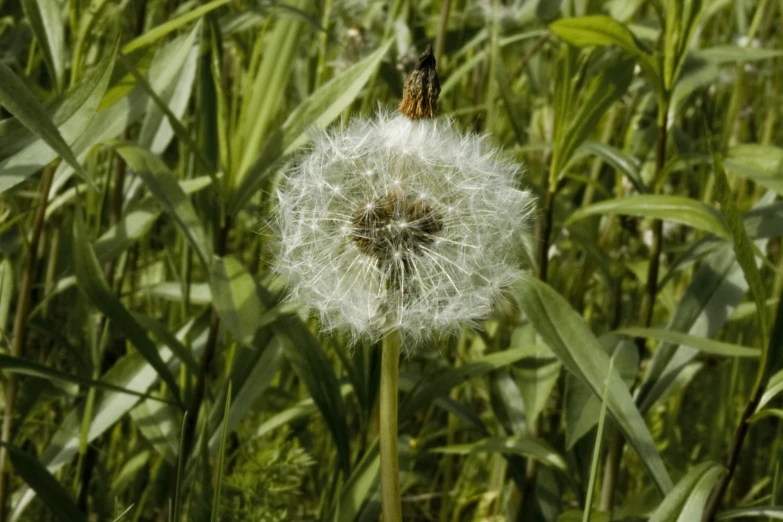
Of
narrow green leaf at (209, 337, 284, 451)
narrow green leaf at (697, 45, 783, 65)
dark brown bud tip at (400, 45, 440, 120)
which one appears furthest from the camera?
narrow green leaf at (697, 45, 783, 65)

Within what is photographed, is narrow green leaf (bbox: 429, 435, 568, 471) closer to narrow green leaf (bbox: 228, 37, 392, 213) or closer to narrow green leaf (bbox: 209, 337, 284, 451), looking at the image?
narrow green leaf (bbox: 209, 337, 284, 451)

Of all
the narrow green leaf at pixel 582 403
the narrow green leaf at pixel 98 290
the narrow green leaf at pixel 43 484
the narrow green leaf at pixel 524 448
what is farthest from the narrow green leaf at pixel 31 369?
the narrow green leaf at pixel 582 403

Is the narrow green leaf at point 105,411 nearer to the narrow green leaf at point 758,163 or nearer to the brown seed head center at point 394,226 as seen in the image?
the brown seed head center at point 394,226

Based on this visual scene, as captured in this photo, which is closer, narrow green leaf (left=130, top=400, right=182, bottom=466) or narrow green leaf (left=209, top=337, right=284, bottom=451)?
narrow green leaf (left=209, top=337, right=284, bottom=451)

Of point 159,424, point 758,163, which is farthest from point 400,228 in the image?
point 758,163

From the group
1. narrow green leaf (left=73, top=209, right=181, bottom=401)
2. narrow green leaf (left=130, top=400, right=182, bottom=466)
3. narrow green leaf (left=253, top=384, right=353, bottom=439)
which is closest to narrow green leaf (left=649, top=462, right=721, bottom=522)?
narrow green leaf (left=253, top=384, right=353, bottom=439)

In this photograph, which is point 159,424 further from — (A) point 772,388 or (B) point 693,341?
(A) point 772,388
